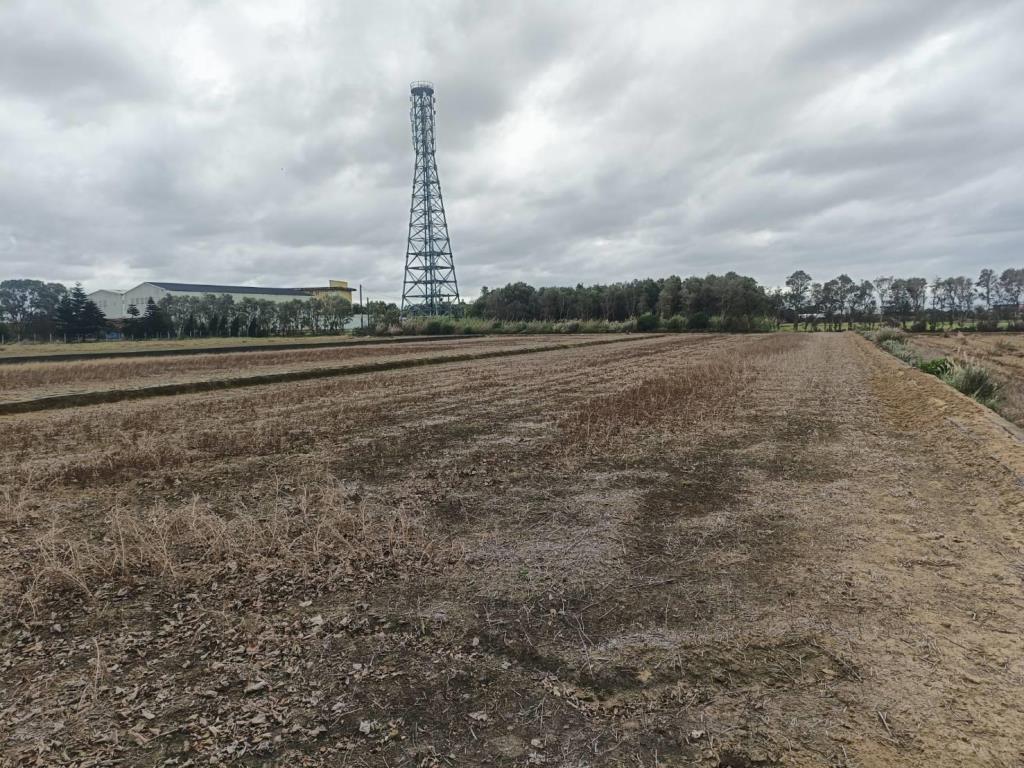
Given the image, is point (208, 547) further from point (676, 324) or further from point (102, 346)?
point (676, 324)

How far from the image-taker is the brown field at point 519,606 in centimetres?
240

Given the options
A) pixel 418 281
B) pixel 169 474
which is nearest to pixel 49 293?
pixel 418 281

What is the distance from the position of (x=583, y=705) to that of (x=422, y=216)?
91227mm

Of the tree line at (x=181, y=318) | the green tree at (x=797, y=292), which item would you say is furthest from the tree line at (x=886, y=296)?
the tree line at (x=181, y=318)

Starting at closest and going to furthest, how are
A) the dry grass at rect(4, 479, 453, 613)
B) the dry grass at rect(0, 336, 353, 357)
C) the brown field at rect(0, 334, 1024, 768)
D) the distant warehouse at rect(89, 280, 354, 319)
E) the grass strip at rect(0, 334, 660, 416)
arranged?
1. the brown field at rect(0, 334, 1024, 768)
2. the dry grass at rect(4, 479, 453, 613)
3. the grass strip at rect(0, 334, 660, 416)
4. the dry grass at rect(0, 336, 353, 357)
5. the distant warehouse at rect(89, 280, 354, 319)

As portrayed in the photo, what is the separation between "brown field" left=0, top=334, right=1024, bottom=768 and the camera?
7.86 ft

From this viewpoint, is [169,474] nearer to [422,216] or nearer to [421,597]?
[421,597]

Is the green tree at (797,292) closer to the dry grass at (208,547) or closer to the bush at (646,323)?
the bush at (646,323)

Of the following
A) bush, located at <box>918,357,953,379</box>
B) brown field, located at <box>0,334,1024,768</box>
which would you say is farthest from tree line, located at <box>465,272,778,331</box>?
brown field, located at <box>0,334,1024,768</box>

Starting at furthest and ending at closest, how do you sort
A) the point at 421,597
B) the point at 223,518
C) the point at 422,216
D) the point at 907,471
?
the point at 422,216
the point at 907,471
the point at 223,518
the point at 421,597

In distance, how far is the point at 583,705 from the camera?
2568 millimetres

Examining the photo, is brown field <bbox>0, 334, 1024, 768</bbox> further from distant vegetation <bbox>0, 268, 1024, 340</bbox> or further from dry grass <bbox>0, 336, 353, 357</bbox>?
distant vegetation <bbox>0, 268, 1024, 340</bbox>

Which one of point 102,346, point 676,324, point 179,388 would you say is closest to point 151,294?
point 102,346

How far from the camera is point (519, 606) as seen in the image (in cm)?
345
